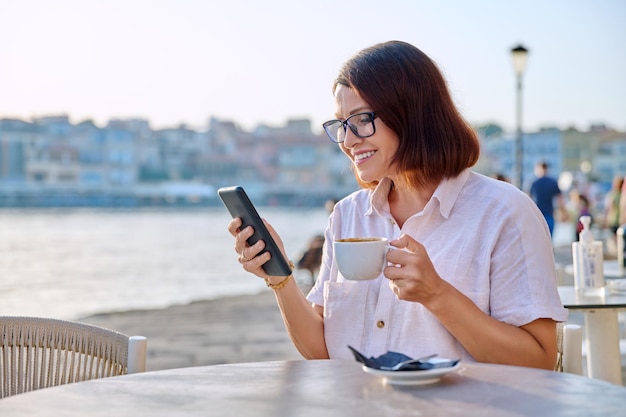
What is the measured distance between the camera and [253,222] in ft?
4.06

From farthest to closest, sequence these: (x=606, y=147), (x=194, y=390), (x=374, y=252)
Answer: (x=606, y=147) → (x=374, y=252) → (x=194, y=390)

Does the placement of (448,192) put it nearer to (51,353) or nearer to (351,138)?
(351,138)

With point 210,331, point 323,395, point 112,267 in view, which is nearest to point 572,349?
point 323,395

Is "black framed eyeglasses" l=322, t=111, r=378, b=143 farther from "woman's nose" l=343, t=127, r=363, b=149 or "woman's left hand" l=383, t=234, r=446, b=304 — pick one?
"woman's left hand" l=383, t=234, r=446, b=304

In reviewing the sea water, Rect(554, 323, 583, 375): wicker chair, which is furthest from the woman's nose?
the sea water

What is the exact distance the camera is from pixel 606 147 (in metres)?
60.1

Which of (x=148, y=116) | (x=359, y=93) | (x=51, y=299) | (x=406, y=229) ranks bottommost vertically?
(x=51, y=299)

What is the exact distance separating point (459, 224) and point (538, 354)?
22 cm

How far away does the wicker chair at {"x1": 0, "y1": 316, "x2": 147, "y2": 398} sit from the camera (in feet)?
4.38

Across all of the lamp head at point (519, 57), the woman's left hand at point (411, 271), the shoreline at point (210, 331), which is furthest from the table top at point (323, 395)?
the lamp head at point (519, 57)

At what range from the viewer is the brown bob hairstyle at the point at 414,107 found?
4.35ft

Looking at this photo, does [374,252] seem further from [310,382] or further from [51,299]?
[51,299]

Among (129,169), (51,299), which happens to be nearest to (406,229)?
(51,299)

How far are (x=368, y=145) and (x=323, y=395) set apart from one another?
1.77ft
